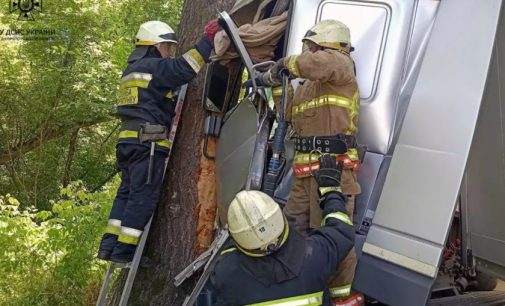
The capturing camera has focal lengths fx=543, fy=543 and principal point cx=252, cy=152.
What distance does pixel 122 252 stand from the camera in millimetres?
3875

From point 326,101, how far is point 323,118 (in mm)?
98

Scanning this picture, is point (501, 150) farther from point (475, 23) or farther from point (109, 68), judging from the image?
point (109, 68)

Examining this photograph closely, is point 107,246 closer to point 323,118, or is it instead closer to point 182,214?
point 182,214

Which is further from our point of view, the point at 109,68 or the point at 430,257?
the point at 109,68

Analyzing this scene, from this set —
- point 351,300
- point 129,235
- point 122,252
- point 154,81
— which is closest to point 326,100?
point 351,300

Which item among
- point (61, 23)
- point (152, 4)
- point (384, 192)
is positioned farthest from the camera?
point (61, 23)

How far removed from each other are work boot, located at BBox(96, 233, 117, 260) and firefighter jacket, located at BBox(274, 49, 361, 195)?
1630mm

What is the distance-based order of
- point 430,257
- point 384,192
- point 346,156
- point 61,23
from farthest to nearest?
point 61,23 → point 346,156 → point 384,192 → point 430,257

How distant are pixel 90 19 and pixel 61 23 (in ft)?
2.08

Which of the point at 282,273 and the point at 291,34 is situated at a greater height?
the point at 291,34

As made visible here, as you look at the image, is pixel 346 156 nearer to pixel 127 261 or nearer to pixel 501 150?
pixel 501 150

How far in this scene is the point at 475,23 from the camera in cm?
231

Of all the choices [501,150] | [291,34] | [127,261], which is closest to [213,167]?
[127,261]

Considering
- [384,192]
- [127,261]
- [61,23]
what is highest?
[61,23]
